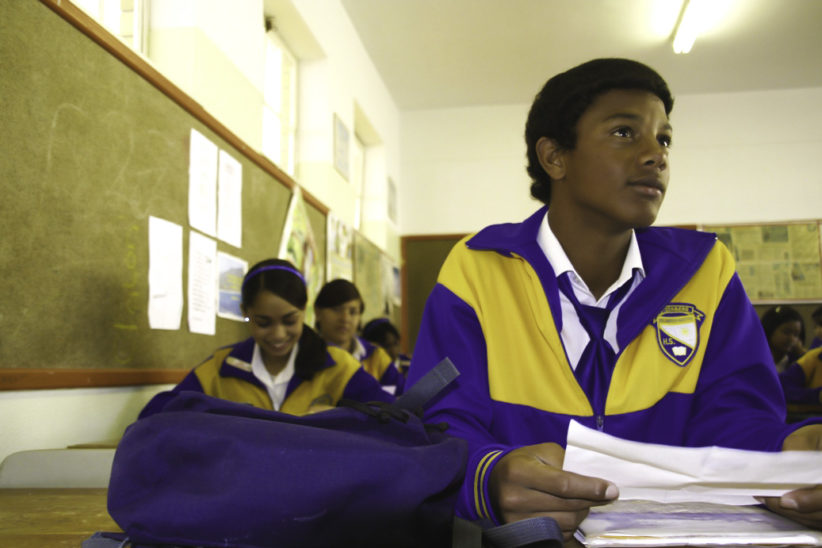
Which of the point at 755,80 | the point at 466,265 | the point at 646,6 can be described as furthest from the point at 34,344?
the point at 755,80

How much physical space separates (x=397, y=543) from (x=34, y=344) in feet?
3.99

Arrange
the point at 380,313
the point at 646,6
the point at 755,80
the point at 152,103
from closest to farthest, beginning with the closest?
1. the point at 152,103
2. the point at 646,6
3. the point at 380,313
4. the point at 755,80

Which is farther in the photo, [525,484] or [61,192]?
[61,192]

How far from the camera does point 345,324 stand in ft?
11.3

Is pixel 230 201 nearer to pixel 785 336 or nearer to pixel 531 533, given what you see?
pixel 531 533

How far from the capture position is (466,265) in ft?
3.52

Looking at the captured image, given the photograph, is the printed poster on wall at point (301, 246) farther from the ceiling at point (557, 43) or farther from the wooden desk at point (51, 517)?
the wooden desk at point (51, 517)

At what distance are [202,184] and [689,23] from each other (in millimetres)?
4107

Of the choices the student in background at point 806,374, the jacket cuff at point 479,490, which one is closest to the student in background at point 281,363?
the jacket cuff at point 479,490

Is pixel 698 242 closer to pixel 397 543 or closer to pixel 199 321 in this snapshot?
pixel 397 543

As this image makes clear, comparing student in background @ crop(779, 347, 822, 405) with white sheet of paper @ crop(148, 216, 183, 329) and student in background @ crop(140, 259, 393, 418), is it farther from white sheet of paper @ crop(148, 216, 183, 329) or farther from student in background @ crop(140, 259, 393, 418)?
white sheet of paper @ crop(148, 216, 183, 329)

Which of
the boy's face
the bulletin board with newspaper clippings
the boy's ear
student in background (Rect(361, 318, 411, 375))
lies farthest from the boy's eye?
the bulletin board with newspaper clippings

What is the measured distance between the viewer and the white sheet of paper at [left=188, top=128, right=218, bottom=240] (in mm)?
2285

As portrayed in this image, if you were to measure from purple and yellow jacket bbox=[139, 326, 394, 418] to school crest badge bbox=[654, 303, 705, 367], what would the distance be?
A: 1.21 metres
